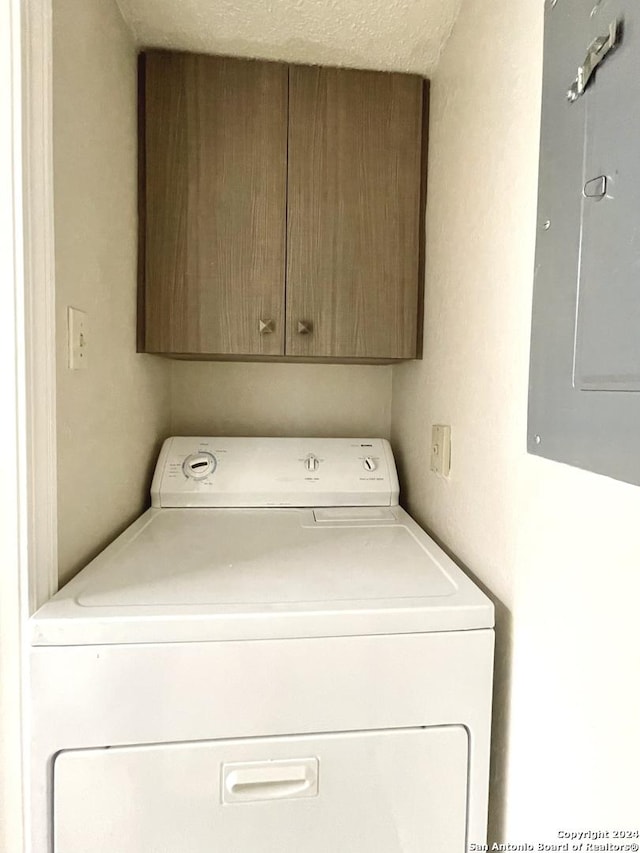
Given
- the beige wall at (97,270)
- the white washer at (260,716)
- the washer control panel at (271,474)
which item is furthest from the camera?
the washer control panel at (271,474)

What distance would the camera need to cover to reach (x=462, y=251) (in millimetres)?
1033

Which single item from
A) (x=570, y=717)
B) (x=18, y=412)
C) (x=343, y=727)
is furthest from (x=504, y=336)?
(x=18, y=412)

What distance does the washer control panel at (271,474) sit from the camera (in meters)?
1.33

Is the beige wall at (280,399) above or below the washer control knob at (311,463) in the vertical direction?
above

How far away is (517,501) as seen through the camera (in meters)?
0.78

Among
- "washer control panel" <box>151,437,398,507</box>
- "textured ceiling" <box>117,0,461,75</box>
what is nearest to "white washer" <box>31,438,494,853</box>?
"washer control panel" <box>151,437,398,507</box>

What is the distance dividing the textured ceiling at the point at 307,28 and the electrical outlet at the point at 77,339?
0.74 m

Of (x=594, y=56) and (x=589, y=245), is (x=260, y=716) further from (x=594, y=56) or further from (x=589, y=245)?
(x=594, y=56)

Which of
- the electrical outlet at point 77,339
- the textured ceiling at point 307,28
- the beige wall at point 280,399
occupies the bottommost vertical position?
the beige wall at point 280,399

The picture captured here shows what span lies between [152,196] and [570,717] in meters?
1.35

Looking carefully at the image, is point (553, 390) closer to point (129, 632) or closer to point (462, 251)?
point (462, 251)

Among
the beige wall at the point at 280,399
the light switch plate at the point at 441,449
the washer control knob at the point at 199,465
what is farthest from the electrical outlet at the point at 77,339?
the light switch plate at the point at 441,449

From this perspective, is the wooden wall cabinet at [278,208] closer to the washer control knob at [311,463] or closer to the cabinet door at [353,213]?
the cabinet door at [353,213]

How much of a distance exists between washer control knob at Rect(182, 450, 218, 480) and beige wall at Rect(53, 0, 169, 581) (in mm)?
128
